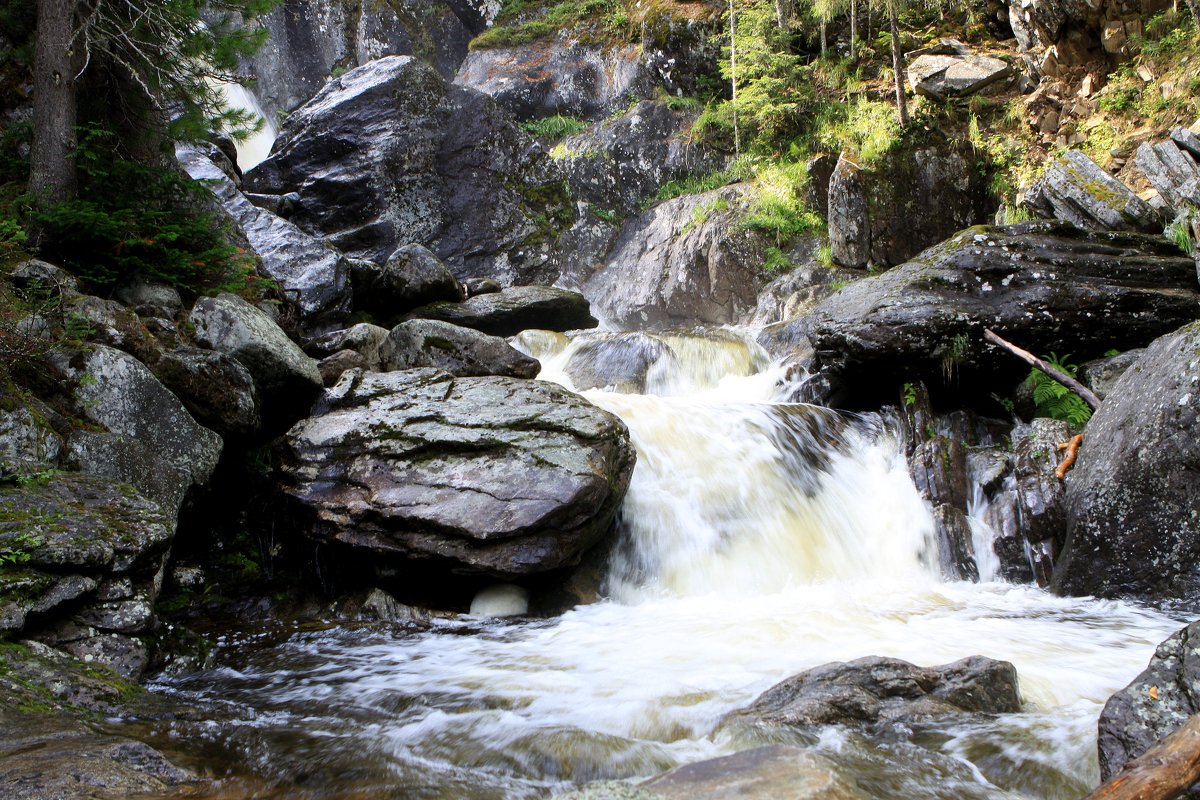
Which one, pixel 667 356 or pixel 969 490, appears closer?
pixel 969 490

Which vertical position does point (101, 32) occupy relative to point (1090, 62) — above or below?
below

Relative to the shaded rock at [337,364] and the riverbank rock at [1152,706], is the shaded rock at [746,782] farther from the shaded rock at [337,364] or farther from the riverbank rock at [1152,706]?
the shaded rock at [337,364]

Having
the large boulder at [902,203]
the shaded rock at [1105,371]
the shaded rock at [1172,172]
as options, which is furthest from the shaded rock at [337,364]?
the large boulder at [902,203]

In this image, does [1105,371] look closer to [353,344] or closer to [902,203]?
[353,344]

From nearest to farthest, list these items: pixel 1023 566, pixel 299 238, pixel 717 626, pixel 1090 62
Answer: pixel 717 626 → pixel 1023 566 → pixel 299 238 → pixel 1090 62

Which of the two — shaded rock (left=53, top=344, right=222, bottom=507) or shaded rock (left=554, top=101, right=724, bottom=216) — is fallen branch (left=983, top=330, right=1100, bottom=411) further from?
shaded rock (left=554, top=101, right=724, bottom=216)

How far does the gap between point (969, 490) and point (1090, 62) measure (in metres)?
14.1

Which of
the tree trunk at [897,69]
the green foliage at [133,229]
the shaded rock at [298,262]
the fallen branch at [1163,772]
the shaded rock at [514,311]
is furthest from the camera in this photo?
the tree trunk at [897,69]

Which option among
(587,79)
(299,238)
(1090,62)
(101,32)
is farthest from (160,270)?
(587,79)

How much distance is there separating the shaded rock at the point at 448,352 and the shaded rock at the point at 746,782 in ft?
24.5

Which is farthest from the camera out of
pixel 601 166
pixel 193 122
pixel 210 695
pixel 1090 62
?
pixel 601 166

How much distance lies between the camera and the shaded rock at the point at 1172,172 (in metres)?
10.3

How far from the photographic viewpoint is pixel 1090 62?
16.5m

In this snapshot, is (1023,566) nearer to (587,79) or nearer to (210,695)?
(210,695)
